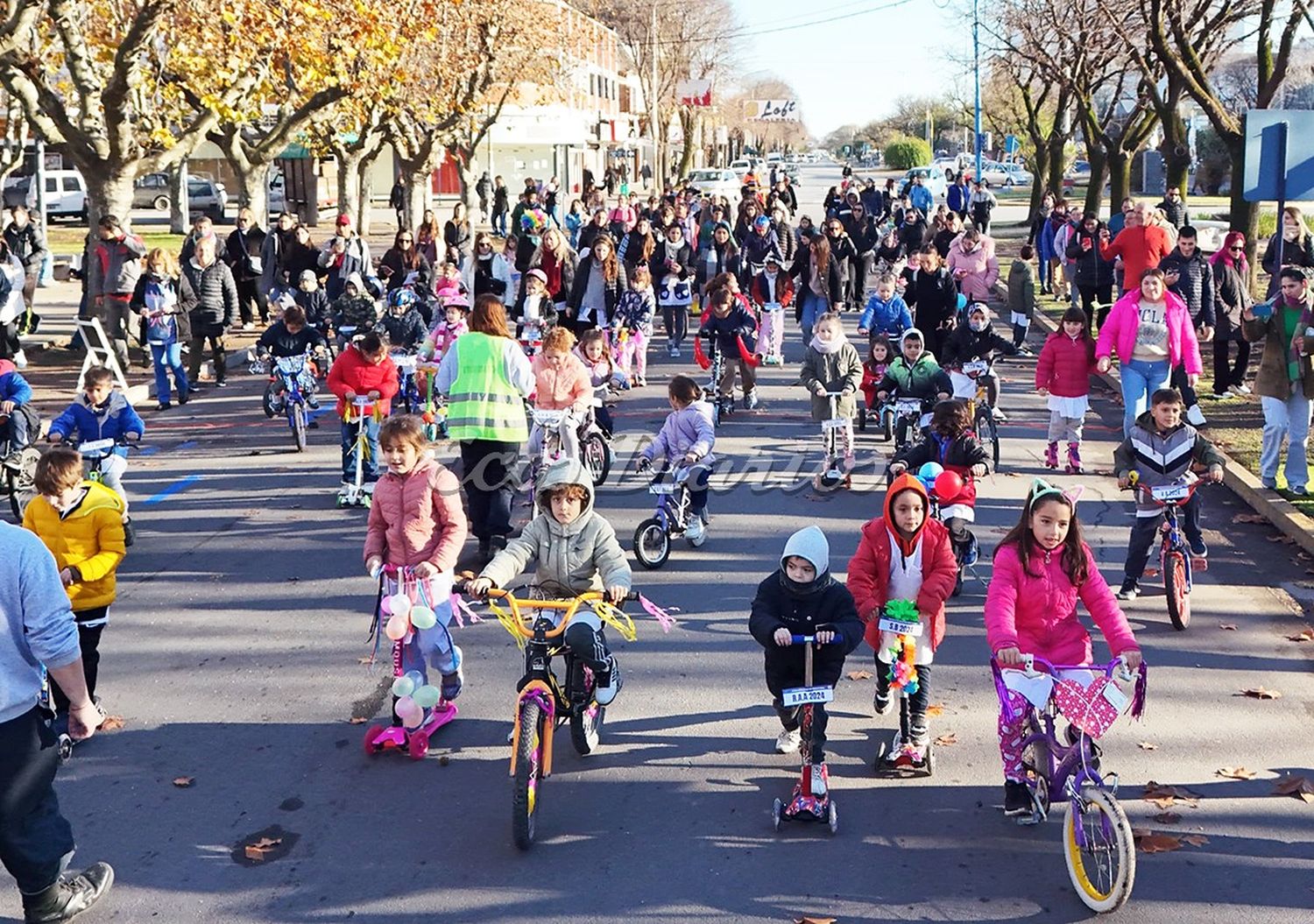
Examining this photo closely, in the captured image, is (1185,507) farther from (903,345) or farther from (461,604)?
(461,604)

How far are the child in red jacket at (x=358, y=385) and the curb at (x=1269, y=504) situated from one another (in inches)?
282

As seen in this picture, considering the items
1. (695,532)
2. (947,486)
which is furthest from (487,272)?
(947,486)

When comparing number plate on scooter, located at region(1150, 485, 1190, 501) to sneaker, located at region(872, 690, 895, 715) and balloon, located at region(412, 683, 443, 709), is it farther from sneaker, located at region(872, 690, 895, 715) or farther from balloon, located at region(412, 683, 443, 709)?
balloon, located at region(412, 683, 443, 709)

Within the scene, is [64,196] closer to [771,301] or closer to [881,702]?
[771,301]

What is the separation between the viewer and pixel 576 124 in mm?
83500

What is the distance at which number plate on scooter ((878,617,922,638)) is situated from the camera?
7.18 meters

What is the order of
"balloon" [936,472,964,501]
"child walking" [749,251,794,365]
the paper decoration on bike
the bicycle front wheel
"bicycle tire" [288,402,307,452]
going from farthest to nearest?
"child walking" [749,251,794,365] < "bicycle tire" [288,402,307,452] < "balloon" [936,472,964,501] < the paper decoration on bike < the bicycle front wheel

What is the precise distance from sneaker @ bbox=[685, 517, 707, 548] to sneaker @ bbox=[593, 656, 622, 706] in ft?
13.3

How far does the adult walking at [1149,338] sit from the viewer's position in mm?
12922

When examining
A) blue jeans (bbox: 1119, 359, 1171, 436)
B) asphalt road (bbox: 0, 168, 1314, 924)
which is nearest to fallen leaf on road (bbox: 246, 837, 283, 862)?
asphalt road (bbox: 0, 168, 1314, 924)

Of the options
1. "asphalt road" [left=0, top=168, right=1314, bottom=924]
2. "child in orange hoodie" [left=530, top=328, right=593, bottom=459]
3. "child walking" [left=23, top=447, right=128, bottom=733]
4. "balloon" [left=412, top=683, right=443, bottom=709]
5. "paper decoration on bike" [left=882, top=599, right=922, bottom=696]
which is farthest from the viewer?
"child in orange hoodie" [left=530, top=328, right=593, bottom=459]

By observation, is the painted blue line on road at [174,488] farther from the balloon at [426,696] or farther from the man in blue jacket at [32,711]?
the man in blue jacket at [32,711]

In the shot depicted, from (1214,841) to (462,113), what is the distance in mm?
34321

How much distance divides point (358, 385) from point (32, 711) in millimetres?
7622
